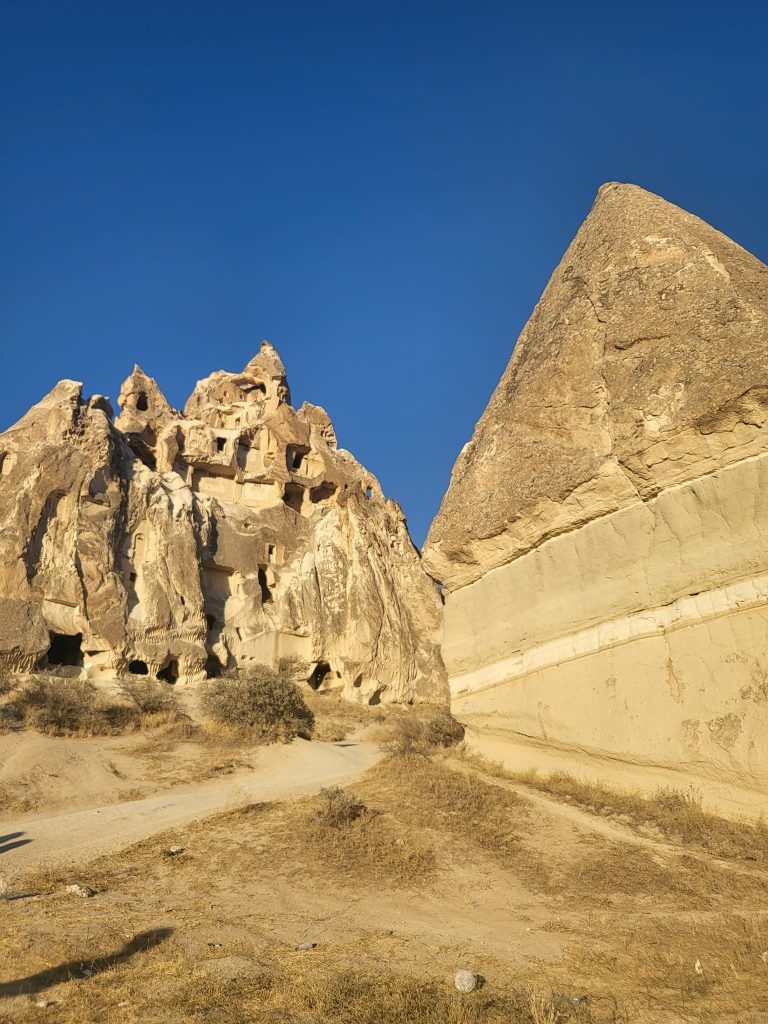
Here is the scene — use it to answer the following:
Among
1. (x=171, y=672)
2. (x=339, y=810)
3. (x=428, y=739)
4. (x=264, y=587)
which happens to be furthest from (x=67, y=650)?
(x=339, y=810)

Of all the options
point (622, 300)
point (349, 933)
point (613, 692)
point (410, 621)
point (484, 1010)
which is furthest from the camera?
point (410, 621)

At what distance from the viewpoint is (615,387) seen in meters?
9.11

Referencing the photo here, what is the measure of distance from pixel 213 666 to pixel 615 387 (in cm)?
2209

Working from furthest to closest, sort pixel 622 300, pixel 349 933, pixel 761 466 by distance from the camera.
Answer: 1. pixel 622 300
2. pixel 761 466
3. pixel 349 933

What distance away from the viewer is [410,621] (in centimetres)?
3200

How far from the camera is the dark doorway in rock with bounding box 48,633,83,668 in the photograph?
24.7 m

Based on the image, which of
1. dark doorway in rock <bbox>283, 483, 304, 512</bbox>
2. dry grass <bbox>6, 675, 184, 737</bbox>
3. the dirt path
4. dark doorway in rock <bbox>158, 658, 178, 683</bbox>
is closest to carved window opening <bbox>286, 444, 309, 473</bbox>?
dark doorway in rock <bbox>283, 483, 304, 512</bbox>

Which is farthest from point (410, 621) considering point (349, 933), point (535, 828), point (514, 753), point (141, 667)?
point (349, 933)

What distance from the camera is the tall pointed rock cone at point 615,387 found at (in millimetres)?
7984

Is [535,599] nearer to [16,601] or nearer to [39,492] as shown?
[16,601]

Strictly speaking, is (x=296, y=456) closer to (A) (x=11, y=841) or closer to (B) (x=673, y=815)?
(A) (x=11, y=841)

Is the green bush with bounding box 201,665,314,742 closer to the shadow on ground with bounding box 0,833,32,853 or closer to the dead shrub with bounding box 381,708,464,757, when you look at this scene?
the dead shrub with bounding box 381,708,464,757

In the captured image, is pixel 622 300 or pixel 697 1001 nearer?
pixel 697 1001

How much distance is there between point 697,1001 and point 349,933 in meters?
2.39
